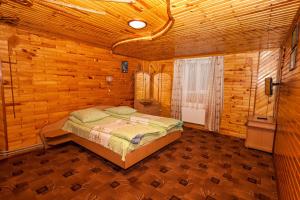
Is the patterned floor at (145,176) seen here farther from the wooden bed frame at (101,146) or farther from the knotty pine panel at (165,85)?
the knotty pine panel at (165,85)

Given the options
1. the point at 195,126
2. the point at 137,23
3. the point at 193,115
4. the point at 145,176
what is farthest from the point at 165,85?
the point at 145,176

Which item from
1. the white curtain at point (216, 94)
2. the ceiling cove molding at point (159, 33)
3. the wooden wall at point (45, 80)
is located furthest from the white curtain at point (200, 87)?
the wooden wall at point (45, 80)

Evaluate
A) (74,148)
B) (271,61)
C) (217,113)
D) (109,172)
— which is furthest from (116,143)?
(271,61)

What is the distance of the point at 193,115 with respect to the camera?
15.9ft

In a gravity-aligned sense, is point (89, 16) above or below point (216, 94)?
above

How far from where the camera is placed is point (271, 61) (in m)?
3.62

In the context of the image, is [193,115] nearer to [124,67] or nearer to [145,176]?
[124,67]

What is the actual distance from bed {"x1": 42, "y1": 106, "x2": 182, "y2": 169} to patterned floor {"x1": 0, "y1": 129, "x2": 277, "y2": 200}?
210 millimetres

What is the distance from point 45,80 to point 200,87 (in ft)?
13.8

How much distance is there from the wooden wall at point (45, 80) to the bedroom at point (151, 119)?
0.02 metres

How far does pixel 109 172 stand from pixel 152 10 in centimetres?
252

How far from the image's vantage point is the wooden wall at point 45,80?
283cm

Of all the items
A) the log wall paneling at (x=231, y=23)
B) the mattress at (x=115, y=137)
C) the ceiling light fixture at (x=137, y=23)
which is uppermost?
the ceiling light fixture at (x=137, y=23)

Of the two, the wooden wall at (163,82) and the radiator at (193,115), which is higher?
the wooden wall at (163,82)
